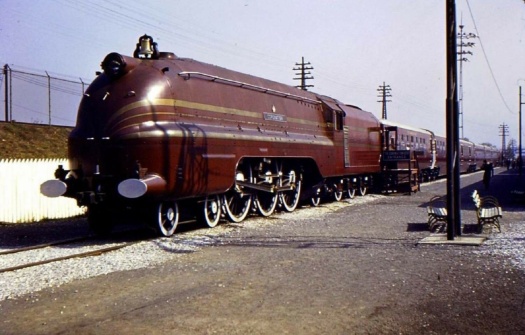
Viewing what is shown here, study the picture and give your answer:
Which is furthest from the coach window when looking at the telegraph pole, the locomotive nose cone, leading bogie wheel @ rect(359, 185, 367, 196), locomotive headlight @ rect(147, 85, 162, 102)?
the locomotive nose cone

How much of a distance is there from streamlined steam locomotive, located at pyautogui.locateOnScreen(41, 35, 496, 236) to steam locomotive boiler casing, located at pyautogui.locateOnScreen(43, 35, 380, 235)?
23 mm

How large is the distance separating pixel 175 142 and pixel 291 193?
306 inches

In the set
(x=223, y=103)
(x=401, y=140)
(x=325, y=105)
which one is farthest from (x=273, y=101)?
(x=401, y=140)

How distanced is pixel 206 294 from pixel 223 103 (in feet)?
26.7

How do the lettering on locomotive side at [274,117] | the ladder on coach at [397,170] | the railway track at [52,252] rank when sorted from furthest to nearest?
the ladder on coach at [397,170] < the lettering on locomotive side at [274,117] < the railway track at [52,252]

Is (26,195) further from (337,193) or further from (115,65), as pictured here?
(337,193)

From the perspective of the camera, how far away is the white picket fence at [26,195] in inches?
677

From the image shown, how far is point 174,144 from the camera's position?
40.2 ft

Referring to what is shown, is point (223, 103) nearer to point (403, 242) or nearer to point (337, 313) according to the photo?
point (403, 242)

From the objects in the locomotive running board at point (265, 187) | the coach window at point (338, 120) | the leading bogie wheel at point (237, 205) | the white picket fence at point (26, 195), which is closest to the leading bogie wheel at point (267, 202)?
the locomotive running board at point (265, 187)

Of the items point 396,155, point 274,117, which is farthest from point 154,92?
point 396,155

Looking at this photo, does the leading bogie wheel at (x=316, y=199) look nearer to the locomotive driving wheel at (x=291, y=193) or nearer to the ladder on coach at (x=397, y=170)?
the locomotive driving wheel at (x=291, y=193)

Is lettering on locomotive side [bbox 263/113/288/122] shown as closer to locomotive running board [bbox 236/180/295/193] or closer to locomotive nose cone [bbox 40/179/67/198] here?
locomotive running board [bbox 236/180/295/193]

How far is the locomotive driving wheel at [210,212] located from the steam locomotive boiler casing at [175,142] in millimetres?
25
